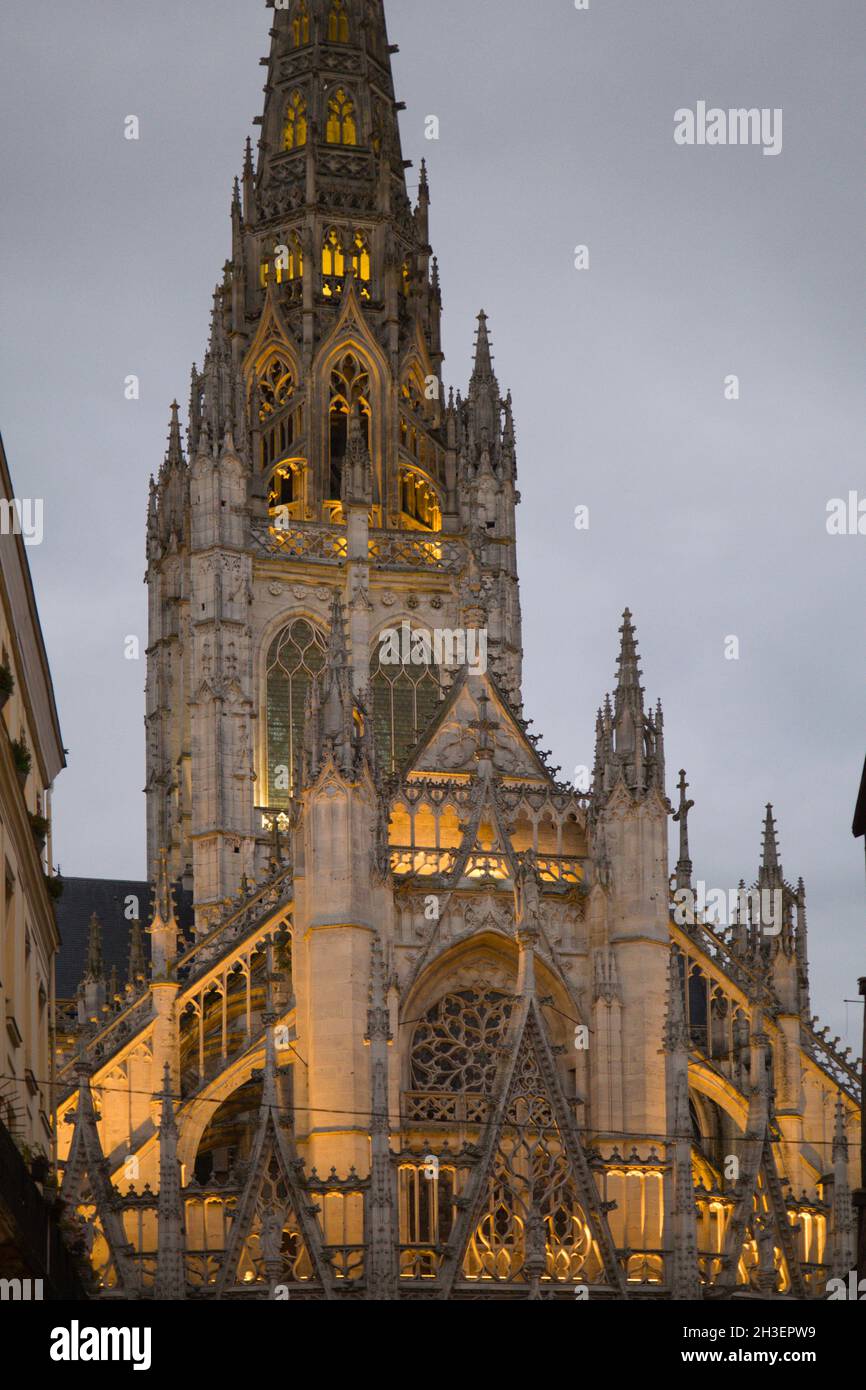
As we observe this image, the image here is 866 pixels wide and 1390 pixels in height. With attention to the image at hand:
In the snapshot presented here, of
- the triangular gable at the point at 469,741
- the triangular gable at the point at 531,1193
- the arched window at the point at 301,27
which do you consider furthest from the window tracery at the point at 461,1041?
the arched window at the point at 301,27

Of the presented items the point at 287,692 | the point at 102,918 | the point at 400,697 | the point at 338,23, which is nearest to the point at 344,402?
the point at 400,697

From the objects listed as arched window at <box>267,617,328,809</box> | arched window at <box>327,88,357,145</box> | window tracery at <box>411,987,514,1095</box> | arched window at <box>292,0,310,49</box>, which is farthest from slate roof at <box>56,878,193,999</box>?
arched window at <box>292,0,310,49</box>

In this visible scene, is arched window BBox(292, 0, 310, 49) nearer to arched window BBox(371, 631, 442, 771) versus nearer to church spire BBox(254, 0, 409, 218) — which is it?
church spire BBox(254, 0, 409, 218)

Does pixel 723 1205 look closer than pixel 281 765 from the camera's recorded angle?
Yes

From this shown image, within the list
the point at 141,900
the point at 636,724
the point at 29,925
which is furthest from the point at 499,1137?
the point at 141,900

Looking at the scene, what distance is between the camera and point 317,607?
A: 82.8 metres

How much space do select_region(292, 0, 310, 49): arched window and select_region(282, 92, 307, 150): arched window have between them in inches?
→ 70.1

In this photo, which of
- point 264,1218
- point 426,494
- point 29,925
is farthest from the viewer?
point 426,494

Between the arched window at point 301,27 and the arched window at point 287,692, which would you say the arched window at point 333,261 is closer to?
the arched window at point 301,27

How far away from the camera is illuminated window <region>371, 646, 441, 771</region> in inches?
3228

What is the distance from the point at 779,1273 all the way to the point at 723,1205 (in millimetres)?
2055

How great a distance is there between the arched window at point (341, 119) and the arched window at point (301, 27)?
207 cm

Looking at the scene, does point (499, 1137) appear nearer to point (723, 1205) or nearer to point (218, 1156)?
point (723, 1205)
